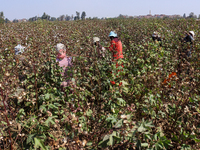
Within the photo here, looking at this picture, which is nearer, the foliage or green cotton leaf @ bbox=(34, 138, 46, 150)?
green cotton leaf @ bbox=(34, 138, 46, 150)

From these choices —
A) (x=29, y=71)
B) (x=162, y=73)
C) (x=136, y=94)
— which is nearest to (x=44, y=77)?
(x=29, y=71)

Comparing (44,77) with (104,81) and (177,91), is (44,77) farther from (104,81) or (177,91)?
(177,91)

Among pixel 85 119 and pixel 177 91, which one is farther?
pixel 177 91

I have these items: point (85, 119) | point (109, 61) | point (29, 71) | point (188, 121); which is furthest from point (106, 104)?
point (29, 71)

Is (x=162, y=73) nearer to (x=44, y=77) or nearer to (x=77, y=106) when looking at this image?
(x=77, y=106)

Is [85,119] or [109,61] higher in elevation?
[109,61]

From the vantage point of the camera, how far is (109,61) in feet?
11.1

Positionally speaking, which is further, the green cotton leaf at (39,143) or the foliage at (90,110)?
the foliage at (90,110)

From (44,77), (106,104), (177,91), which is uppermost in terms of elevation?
(44,77)

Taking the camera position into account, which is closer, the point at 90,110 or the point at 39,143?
the point at 39,143

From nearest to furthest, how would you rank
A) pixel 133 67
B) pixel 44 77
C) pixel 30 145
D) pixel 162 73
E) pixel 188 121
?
pixel 30 145 → pixel 188 121 → pixel 44 77 → pixel 162 73 → pixel 133 67

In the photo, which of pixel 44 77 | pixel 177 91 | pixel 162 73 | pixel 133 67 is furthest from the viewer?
pixel 133 67

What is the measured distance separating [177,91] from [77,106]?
5.14 ft

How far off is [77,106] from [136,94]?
1.47 m
